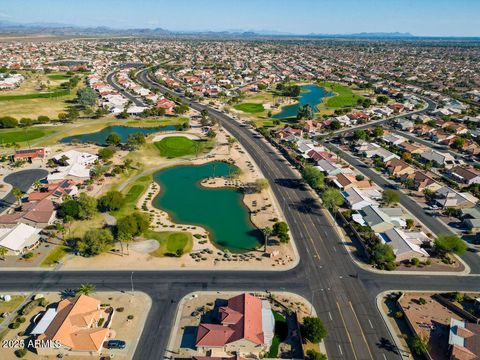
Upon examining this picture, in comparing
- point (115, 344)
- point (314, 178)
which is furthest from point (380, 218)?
point (115, 344)

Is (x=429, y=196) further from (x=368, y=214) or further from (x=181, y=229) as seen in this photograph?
(x=181, y=229)

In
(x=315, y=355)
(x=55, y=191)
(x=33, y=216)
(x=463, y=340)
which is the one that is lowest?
(x=315, y=355)

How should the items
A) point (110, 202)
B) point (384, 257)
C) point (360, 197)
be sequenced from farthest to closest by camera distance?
1. point (360, 197)
2. point (110, 202)
3. point (384, 257)

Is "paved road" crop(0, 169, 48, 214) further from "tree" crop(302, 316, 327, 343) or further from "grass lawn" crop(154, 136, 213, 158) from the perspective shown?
"tree" crop(302, 316, 327, 343)

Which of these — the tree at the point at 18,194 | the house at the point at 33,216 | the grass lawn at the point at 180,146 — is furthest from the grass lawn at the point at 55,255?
the grass lawn at the point at 180,146

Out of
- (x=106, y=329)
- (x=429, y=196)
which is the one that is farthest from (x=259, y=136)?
(x=106, y=329)

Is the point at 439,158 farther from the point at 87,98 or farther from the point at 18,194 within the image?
the point at 87,98
